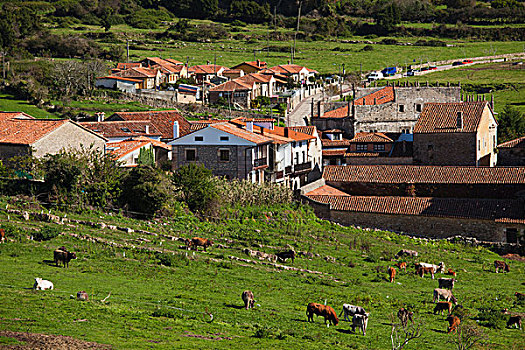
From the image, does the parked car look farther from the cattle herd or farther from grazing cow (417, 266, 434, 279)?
grazing cow (417, 266, 434, 279)

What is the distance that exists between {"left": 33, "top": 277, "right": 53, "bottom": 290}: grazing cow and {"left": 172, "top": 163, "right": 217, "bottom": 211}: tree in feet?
74.2

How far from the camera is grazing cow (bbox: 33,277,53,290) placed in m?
25.1

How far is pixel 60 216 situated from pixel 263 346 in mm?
21659

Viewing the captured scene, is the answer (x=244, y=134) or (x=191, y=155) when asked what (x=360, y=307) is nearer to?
(x=191, y=155)

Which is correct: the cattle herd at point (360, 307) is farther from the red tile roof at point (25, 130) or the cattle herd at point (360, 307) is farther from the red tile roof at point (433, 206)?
the red tile roof at point (25, 130)

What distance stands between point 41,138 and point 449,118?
3746 cm

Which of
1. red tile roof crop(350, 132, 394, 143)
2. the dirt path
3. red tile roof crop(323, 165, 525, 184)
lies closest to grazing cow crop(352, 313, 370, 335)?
the dirt path

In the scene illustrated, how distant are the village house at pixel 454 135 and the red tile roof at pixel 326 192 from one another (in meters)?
11.5

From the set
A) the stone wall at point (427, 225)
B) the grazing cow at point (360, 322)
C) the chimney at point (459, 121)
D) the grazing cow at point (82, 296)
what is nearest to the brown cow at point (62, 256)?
the grazing cow at point (82, 296)

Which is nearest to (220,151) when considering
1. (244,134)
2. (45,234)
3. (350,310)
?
(244,134)

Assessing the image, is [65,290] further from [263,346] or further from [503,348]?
[503,348]

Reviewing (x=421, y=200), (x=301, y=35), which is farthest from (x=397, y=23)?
(x=421, y=200)

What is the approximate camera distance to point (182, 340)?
20.6 metres

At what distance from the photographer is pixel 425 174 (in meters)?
58.9
